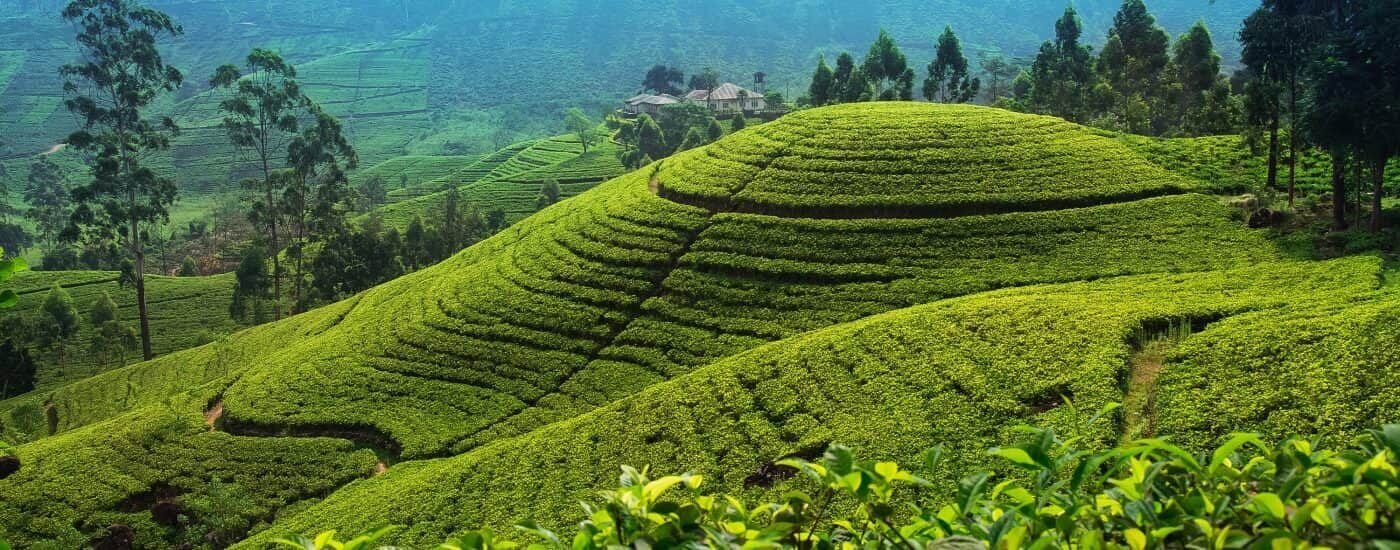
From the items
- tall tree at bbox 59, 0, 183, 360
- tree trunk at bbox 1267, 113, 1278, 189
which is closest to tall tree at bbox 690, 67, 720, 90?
tall tree at bbox 59, 0, 183, 360

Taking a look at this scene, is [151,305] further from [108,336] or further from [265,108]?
[265,108]

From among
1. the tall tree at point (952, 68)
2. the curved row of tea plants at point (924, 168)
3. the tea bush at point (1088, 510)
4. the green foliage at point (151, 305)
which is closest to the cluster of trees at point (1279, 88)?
the curved row of tea plants at point (924, 168)

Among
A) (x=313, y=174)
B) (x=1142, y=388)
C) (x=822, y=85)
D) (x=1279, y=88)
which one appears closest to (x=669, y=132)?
(x=822, y=85)

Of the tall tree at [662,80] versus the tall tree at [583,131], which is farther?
the tall tree at [662,80]

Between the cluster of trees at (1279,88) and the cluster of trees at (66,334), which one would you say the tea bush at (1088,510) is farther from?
the cluster of trees at (66,334)

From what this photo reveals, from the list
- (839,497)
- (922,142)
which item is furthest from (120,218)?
(839,497)

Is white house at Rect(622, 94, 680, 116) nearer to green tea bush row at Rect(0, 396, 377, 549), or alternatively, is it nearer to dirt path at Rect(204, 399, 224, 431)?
dirt path at Rect(204, 399, 224, 431)
